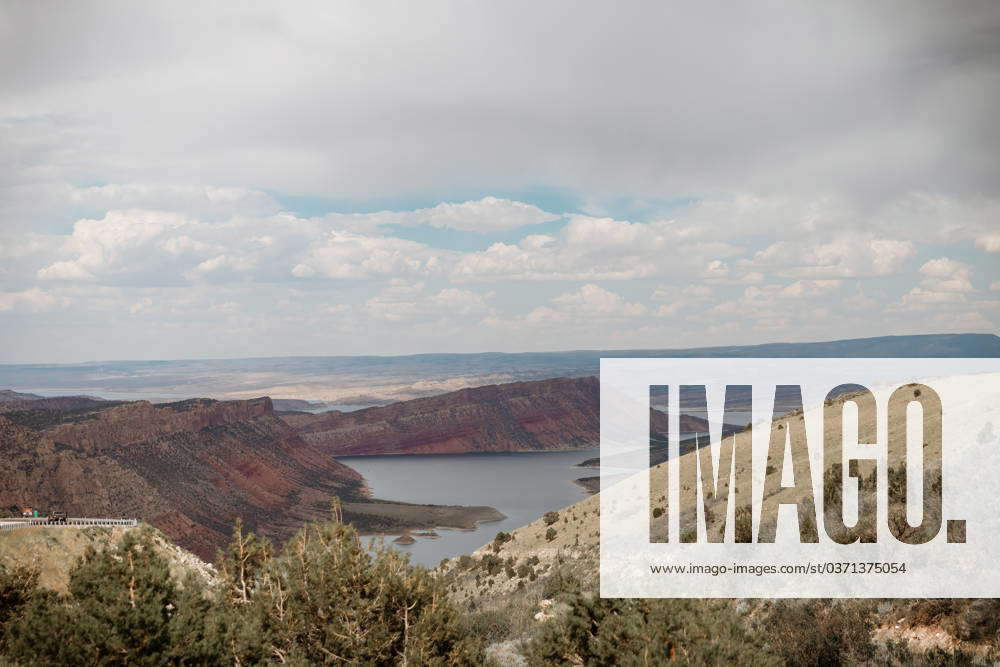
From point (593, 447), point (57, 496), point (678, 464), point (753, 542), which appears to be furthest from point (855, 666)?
point (593, 447)

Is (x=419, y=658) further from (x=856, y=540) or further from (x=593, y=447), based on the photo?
(x=593, y=447)

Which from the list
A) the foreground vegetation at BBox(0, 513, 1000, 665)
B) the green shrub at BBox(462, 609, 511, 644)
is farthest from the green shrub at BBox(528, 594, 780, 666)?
the green shrub at BBox(462, 609, 511, 644)

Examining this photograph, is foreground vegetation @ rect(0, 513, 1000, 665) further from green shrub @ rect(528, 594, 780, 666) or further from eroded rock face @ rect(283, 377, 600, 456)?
eroded rock face @ rect(283, 377, 600, 456)

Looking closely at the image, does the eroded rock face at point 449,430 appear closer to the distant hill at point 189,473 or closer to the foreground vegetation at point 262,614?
the distant hill at point 189,473

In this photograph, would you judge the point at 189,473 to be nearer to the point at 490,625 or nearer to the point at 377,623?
the point at 490,625

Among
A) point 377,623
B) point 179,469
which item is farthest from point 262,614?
point 179,469

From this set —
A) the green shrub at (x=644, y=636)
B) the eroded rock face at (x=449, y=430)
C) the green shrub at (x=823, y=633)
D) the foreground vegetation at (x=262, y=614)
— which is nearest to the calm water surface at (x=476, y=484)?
the eroded rock face at (x=449, y=430)
